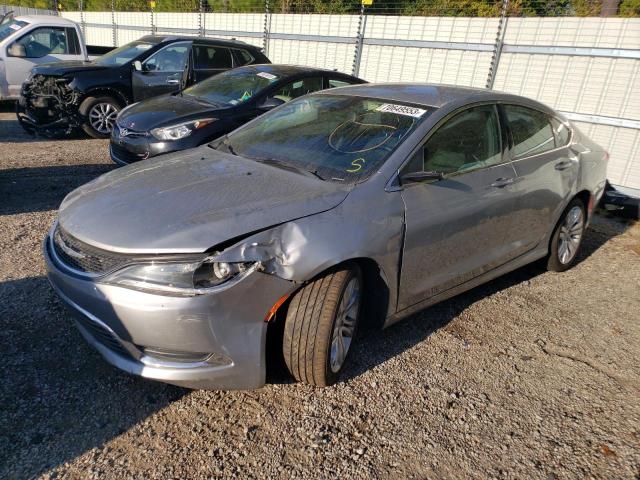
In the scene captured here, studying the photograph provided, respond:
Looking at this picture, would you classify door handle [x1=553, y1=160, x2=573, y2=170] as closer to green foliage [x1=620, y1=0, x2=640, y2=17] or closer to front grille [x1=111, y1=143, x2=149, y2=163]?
front grille [x1=111, y1=143, x2=149, y2=163]

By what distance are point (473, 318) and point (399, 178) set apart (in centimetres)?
138

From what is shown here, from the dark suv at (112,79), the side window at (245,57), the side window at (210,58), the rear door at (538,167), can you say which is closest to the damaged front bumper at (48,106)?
the dark suv at (112,79)

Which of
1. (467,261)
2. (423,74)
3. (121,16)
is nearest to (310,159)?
(467,261)

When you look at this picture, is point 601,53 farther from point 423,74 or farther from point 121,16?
point 121,16

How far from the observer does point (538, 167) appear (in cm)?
388

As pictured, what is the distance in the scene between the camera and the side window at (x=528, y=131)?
380 cm

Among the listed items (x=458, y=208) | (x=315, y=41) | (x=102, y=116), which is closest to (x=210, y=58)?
(x=102, y=116)

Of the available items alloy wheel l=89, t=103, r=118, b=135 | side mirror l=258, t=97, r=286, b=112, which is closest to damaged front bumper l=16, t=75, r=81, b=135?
alloy wheel l=89, t=103, r=118, b=135

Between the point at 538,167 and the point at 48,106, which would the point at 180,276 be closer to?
the point at 538,167

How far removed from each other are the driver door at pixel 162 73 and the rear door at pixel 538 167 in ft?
20.4

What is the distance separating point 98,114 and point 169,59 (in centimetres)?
151

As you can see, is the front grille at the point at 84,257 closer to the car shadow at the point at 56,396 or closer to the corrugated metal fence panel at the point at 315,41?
the car shadow at the point at 56,396

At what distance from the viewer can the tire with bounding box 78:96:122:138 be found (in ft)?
27.4

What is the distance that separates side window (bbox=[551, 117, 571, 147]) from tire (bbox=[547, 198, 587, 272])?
53 centimetres
